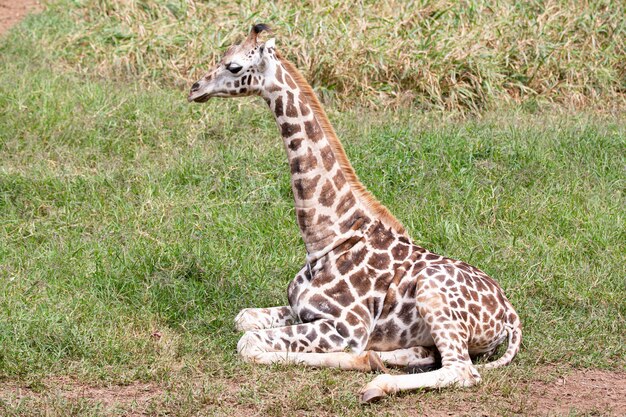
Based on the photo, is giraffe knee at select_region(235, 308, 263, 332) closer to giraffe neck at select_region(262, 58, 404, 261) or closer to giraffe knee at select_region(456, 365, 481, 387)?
giraffe neck at select_region(262, 58, 404, 261)

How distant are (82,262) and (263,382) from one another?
2.29 meters

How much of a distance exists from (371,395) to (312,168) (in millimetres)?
1640

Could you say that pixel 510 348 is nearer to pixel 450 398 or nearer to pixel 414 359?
pixel 414 359

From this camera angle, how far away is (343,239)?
6.74 meters

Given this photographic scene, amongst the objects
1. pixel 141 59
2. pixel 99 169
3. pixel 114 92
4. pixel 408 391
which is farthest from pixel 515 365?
pixel 141 59

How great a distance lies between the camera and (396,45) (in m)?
11.8

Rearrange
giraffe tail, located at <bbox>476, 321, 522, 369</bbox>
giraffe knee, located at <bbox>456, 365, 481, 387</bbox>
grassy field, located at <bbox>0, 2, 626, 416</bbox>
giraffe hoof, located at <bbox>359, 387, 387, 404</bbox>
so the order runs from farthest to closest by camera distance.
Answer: giraffe tail, located at <bbox>476, 321, 522, 369</bbox>
grassy field, located at <bbox>0, 2, 626, 416</bbox>
giraffe knee, located at <bbox>456, 365, 481, 387</bbox>
giraffe hoof, located at <bbox>359, 387, 387, 404</bbox>

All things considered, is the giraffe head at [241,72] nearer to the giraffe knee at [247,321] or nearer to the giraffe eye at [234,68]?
the giraffe eye at [234,68]

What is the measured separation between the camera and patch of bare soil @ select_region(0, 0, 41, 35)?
43.5 feet

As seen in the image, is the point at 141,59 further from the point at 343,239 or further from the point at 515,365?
the point at 515,365

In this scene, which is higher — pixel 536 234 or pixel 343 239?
pixel 343 239

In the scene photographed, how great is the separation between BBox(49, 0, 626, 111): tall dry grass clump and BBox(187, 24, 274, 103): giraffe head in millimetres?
4614

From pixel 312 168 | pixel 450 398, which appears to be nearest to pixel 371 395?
pixel 450 398

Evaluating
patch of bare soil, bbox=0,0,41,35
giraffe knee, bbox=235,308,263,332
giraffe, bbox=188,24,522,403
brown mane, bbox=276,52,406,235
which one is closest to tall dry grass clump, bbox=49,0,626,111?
patch of bare soil, bbox=0,0,41,35
